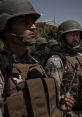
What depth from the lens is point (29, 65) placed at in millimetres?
3980

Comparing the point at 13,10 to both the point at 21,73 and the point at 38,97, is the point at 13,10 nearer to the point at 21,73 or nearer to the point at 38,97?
the point at 21,73

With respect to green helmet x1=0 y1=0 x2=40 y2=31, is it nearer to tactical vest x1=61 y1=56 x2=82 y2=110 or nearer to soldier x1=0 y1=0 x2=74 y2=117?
soldier x1=0 y1=0 x2=74 y2=117

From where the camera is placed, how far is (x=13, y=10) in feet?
13.3

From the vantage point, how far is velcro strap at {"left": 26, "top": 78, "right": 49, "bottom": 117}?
3648mm

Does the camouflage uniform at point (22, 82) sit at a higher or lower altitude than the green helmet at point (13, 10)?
lower

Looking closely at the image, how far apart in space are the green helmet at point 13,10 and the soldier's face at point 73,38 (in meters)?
2.13

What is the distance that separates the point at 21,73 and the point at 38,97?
12.3 inches

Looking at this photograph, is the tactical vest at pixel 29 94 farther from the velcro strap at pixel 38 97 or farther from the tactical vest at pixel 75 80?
the tactical vest at pixel 75 80

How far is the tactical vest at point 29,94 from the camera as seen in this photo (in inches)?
141

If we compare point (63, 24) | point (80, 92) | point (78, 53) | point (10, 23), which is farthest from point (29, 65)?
point (63, 24)

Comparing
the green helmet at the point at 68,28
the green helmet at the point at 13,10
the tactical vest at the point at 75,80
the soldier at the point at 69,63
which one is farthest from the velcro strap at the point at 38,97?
the green helmet at the point at 68,28

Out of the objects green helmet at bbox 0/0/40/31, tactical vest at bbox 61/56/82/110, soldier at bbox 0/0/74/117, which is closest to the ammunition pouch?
soldier at bbox 0/0/74/117

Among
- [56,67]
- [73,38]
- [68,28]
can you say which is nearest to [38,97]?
[56,67]

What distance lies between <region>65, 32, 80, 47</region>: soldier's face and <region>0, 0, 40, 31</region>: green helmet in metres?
2.13
